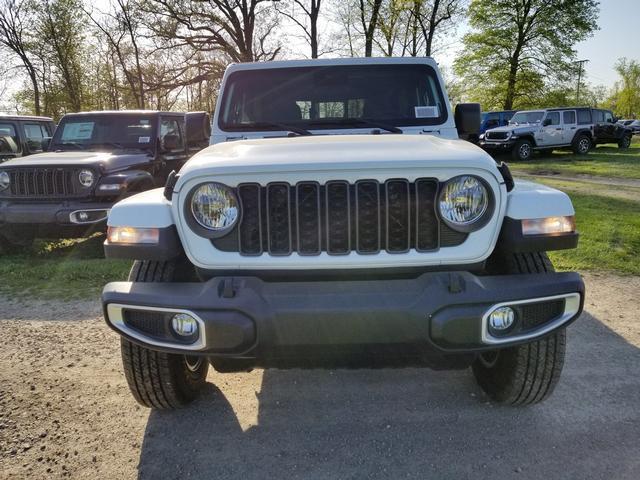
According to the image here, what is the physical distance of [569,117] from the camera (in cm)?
2055

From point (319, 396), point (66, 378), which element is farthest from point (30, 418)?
point (319, 396)

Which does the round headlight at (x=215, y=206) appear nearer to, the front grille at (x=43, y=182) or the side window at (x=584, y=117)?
the front grille at (x=43, y=182)

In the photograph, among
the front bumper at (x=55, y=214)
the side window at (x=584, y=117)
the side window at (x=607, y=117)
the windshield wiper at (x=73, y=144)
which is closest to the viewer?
the front bumper at (x=55, y=214)

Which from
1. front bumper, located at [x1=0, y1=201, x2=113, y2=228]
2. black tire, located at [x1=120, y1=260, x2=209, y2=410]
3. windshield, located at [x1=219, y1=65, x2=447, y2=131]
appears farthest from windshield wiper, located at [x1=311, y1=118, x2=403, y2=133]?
front bumper, located at [x1=0, y1=201, x2=113, y2=228]

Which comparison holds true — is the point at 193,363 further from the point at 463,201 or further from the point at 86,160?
the point at 86,160

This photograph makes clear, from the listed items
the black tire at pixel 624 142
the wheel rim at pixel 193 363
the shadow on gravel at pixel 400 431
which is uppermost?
the black tire at pixel 624 142

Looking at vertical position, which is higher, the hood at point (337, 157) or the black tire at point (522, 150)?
the black tire at point (522, 150)

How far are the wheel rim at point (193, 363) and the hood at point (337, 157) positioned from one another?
3.79 feet

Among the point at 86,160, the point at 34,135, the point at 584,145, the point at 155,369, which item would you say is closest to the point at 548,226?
the point at 155,369

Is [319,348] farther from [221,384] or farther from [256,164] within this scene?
[221,384]

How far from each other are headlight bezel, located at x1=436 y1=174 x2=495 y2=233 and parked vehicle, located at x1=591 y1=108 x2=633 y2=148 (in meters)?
22.8

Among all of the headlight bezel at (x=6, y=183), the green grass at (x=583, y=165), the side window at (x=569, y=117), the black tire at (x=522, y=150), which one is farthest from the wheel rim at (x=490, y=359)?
the side window at (x=569, y=117)

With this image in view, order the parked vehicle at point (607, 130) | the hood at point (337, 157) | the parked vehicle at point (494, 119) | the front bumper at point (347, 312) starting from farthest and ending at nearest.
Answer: the parked vehicle at point (494, 119)
the parked vehicle at point (607, 130)
the hood at point (337, 157)
the front bumper at point (347, 312)

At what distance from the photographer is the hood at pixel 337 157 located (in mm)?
2090
